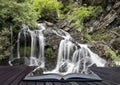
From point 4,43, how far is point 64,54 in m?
2.76

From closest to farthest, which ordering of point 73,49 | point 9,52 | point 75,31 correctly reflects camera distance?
point 9,52 → point 73,49 → point 75,31

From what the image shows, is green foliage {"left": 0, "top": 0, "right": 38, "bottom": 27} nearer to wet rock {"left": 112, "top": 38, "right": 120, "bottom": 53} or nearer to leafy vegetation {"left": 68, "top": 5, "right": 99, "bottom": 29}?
leafy vegetation {"left": 68, "top": 5, "right": 99, "bottom": 29}

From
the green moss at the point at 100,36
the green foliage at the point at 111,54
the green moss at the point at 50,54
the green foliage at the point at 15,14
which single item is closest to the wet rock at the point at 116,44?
the green moss at the point at 100,36

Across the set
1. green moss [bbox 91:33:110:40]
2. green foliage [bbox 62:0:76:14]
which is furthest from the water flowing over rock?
green foliage [bbox 62:0:76:14]

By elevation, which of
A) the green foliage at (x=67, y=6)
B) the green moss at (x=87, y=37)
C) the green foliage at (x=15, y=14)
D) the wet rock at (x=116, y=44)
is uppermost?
the green foliage at (x=67, y=6)

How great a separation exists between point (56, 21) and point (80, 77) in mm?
10830

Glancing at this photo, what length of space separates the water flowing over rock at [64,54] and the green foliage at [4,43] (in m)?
0.50

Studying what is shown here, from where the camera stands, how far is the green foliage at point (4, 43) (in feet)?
32.7

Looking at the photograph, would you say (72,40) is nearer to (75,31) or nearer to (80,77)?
(75,31)

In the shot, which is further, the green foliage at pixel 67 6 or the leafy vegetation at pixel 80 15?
the green foliage at pixel 67 6

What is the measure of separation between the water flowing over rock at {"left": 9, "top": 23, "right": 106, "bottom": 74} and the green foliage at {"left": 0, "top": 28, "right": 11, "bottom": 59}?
1.63 feet

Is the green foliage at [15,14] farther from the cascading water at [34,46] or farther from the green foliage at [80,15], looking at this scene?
the green foliage at [80,15]

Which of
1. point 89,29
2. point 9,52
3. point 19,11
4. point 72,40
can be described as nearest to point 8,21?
point 19,11

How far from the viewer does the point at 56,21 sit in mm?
13938
